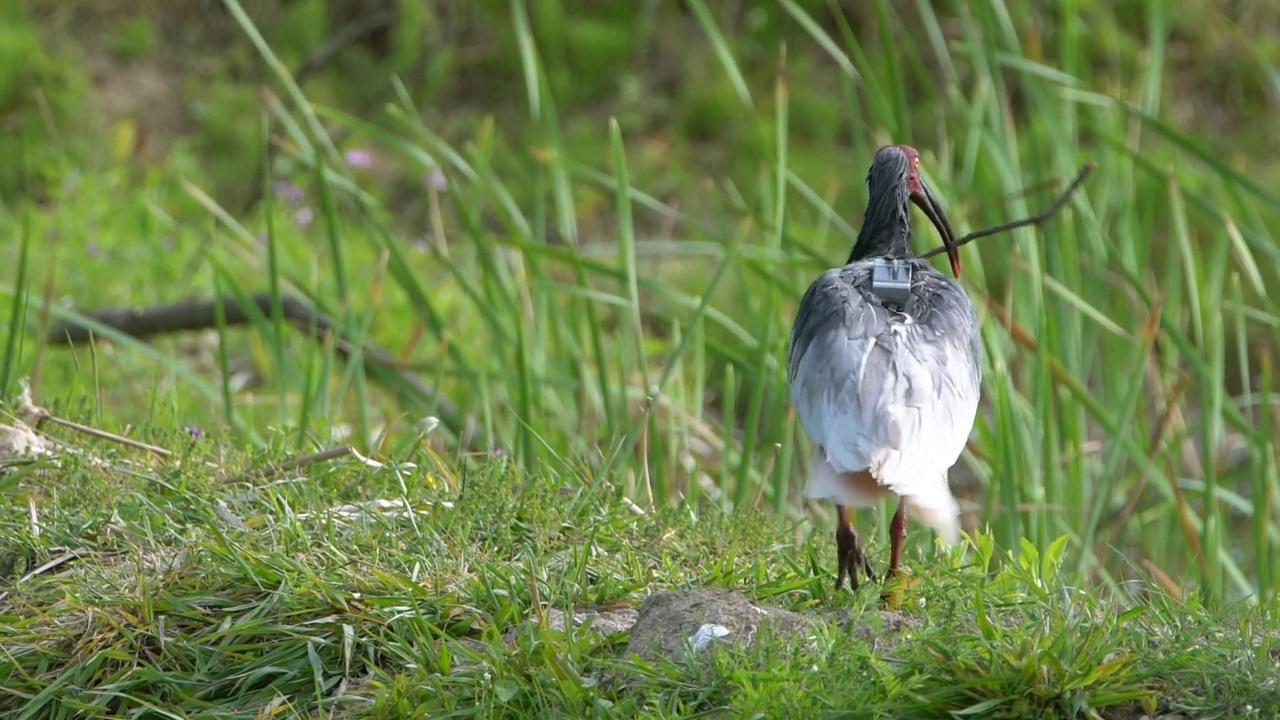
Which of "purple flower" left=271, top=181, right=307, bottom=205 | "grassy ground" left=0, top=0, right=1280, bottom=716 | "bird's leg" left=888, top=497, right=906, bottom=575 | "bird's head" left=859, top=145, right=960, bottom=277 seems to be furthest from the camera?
"purple flower" left=271, top=181, right=307, bottom=205

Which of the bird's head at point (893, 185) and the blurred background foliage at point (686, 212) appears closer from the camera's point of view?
the bird's head at point (893, 185)

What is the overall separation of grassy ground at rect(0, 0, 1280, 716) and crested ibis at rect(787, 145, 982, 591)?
0.18 m

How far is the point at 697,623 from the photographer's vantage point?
2453 mm

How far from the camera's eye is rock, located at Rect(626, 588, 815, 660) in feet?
7.91

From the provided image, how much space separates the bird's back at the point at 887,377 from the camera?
8.34 ft

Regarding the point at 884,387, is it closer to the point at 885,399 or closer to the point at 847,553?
the point at 885,399

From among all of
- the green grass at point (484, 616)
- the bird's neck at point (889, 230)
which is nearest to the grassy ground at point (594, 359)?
the green grass at point (484, 616)

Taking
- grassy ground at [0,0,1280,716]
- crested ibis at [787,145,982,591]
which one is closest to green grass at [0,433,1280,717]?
grassy ground at [0,0,1280,716]

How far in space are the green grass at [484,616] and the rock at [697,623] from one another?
5cm

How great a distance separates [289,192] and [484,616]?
4937mm

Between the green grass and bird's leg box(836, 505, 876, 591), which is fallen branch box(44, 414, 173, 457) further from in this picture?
bird's leg box(836, 505, 876, 591)

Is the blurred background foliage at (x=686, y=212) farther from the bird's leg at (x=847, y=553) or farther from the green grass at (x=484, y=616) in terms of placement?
the bird's leg at (x=847, y=553)

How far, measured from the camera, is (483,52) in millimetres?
8719

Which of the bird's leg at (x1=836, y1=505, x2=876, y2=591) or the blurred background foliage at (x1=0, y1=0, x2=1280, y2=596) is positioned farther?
the blurred background foliage at (x1=0, y1=0, x2=1280, y2=596)
